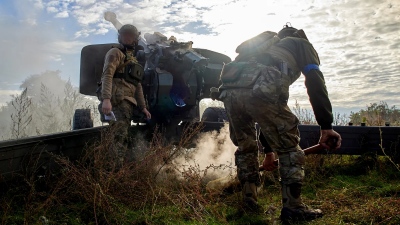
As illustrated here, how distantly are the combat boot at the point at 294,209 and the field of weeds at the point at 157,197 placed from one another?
0.08 meters

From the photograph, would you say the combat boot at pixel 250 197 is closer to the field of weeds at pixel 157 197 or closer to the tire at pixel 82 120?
the field of weeds at pixel 157 197

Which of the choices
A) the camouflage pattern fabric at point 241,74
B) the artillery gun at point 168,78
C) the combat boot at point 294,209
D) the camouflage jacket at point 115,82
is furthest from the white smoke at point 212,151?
the combat boot at point 294,209

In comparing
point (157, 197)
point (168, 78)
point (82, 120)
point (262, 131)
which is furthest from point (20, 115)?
point (262, 131)

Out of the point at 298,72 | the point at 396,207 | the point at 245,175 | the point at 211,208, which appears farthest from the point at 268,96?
the point at 396,207

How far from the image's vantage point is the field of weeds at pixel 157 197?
9.52 feet

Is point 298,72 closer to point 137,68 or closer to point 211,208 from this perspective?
point 211,208

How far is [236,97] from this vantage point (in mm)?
3369

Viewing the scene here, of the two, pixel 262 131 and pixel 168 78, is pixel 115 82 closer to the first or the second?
pixel 168 78

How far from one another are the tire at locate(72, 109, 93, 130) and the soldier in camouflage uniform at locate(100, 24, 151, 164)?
2153 millimetres

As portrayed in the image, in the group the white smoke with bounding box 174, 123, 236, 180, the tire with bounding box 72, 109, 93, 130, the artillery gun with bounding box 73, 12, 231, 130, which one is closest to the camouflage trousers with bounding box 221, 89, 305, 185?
the white smoke with bounding box 174, 123, 236, 180

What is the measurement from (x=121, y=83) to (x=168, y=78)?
1745 millimetres

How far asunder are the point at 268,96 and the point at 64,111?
49.0 ft

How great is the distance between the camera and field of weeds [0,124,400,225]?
9.52 feet

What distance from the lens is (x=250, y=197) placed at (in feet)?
11.3
